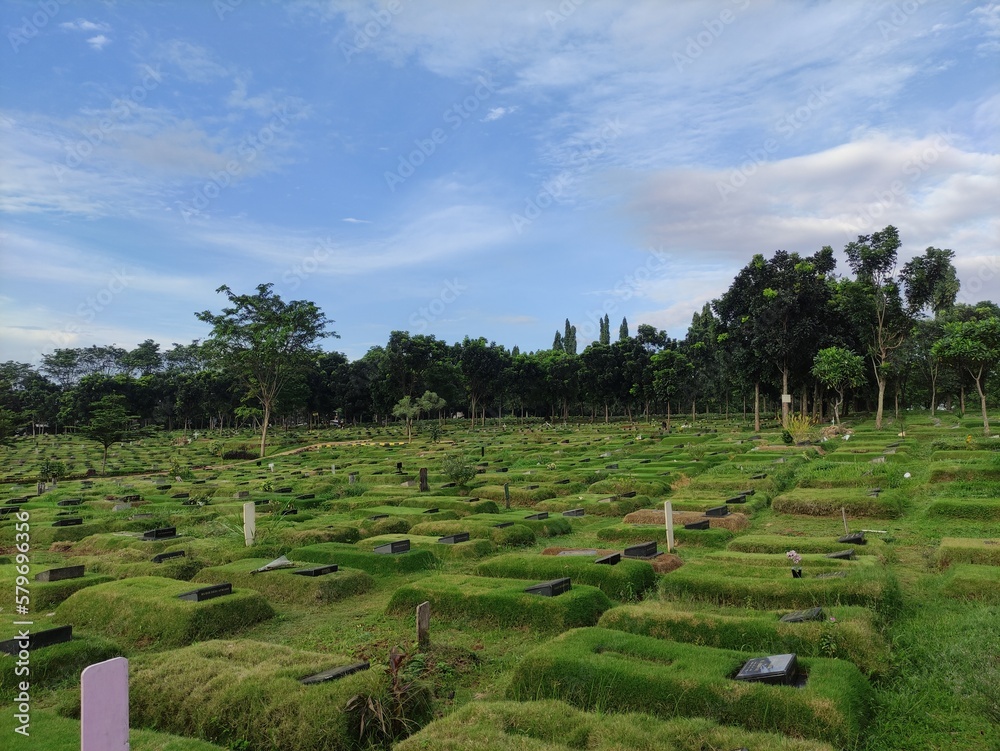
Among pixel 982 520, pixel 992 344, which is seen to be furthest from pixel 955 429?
pixel 982 520

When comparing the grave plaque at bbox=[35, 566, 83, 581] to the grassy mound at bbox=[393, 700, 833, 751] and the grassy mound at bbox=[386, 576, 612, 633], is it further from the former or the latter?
the grassy mound at bbox=[393, 700, 833, 751]

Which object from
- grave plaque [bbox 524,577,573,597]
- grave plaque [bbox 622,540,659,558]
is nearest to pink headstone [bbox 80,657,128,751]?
grave plaque [bbox 524,577,573,597]

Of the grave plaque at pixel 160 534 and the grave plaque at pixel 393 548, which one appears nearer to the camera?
the grave plaque at pixel 393 548

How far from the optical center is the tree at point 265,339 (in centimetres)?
5497

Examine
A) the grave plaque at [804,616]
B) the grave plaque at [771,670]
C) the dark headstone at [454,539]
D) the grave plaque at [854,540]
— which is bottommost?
the dark headstone at [454,539]

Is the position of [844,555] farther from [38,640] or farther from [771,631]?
[38,640]

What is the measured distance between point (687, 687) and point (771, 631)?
7.47ft

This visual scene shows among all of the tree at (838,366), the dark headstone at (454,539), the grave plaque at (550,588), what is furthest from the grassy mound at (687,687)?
the tree at (838,366)

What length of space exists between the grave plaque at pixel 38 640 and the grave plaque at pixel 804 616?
1055cm

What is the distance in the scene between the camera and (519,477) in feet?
96.8

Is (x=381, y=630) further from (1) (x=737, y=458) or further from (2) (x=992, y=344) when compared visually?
(2) (x=992, y=344)

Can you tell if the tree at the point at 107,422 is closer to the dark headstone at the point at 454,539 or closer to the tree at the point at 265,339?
the tree at the point at 265,339

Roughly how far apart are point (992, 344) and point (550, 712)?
34780 millimetres

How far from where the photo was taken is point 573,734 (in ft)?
19.9
